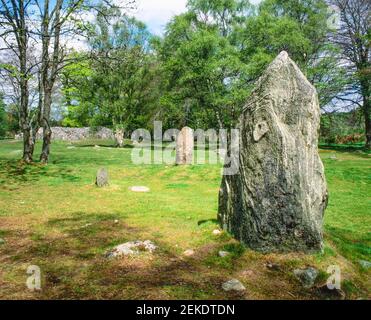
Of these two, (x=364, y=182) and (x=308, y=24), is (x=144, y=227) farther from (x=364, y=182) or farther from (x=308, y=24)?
(x=308, y=24)

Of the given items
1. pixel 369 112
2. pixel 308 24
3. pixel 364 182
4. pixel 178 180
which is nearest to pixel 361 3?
pixel 308 24

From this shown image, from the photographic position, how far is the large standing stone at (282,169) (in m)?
5.55

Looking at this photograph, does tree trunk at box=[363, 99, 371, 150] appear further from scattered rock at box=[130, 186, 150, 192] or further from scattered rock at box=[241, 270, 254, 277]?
scattered rock at box=[241, 270, 254, 277]

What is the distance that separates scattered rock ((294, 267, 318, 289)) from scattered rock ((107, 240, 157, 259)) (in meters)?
2.46

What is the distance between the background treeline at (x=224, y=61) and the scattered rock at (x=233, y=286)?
2565 cm

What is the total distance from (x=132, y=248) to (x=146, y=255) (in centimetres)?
30

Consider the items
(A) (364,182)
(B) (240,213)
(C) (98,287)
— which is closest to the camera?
(C) (98,287)

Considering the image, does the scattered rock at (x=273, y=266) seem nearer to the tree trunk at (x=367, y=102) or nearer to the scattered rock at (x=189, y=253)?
the scattered rock at (x=189, y=253)

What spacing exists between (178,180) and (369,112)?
2114cm

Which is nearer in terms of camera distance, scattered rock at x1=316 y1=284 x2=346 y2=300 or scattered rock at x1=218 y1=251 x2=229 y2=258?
scattered rock at x1=316 y1=284 x2=346 y2=300

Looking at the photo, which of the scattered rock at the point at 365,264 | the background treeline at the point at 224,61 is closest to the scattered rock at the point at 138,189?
the scattered rock at the point at 365,264

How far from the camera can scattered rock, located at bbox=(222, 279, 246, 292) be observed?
458 centimetres

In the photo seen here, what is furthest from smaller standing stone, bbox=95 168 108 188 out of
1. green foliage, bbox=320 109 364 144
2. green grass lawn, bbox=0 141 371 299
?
green foliage, bbox=320 109 364 144

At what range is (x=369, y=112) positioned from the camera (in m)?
28.6
